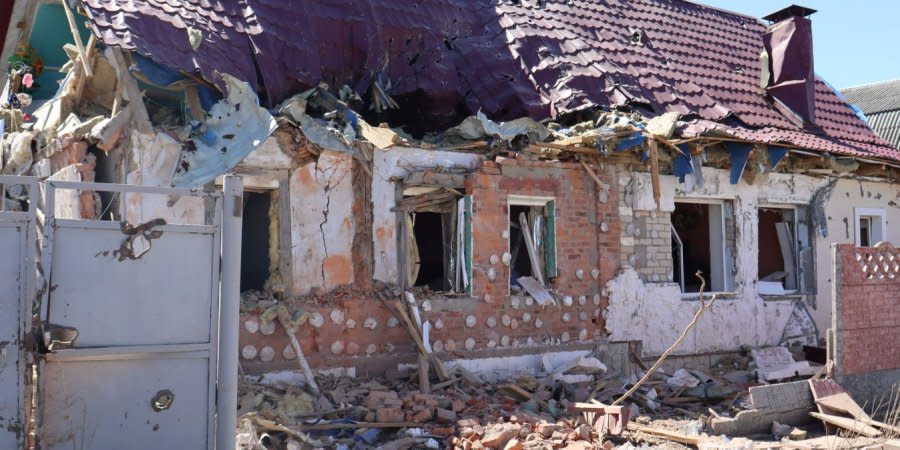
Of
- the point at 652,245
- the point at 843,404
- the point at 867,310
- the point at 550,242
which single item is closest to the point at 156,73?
the point at 550,242

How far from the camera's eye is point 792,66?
46.3 ft

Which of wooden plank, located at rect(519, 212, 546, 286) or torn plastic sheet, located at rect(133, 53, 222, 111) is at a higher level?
torn plastic sheet, located at rect(133, 53, 222, 111)

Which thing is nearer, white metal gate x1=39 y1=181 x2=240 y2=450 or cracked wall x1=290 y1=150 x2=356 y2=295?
white metal gate x1=39 y1=181 x2=240 y2=450

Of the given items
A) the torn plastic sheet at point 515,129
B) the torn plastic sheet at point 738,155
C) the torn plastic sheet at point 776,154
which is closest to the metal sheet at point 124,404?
the torn plastic sheet at point 515,129

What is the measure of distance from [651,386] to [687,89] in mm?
5094

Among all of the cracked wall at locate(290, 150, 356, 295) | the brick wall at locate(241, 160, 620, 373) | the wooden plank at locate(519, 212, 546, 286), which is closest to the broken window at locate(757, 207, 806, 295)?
the brick wall at locate(241, 160, 620, 373)

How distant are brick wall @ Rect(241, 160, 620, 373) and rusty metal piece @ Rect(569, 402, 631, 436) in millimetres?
2057

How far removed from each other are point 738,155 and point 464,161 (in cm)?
444

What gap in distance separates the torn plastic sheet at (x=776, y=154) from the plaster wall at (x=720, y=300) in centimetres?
38

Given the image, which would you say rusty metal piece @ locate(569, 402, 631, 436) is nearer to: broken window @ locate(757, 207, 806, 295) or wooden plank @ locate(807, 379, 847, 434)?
wooden plank @ locate(807, 379, 847, 434)

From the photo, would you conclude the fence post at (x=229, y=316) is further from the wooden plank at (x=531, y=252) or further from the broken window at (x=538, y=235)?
the wooden plank at (x=531, y=252)

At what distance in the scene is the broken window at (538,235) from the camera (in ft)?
34.5

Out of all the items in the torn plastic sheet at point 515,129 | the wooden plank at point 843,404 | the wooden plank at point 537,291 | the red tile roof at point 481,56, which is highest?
the red tile roof at point 481,56

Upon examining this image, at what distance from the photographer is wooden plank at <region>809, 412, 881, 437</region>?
813cm
